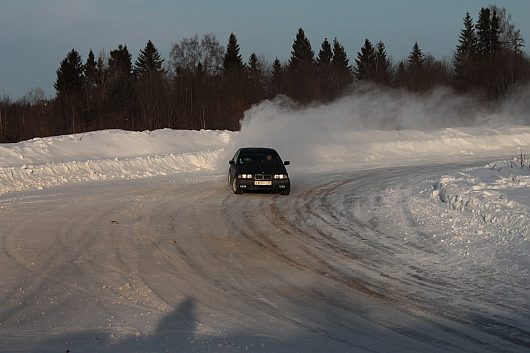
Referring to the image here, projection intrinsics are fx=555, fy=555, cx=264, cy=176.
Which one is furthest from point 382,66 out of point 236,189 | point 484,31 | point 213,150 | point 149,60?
point 236,189

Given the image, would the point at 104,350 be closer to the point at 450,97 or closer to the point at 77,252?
the point at 77,252

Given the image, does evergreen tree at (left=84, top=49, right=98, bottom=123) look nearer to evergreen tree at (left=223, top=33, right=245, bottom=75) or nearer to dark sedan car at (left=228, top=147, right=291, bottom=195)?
evergreen tree at (left=223, top=33, right=245, bottom=75)

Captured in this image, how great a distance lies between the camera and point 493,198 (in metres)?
12.0

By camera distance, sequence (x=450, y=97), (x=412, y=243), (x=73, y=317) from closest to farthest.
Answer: (x=73, y=317)
(x=412, y=243)
(x=450, y=97)

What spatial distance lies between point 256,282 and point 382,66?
7515 centimetres

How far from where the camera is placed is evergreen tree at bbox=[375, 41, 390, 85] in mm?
72225

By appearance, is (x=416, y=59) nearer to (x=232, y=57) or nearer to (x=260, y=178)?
(x=232, y=57)

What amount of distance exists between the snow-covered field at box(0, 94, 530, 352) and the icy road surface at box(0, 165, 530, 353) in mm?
70

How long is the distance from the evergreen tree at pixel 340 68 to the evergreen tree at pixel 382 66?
3753mm

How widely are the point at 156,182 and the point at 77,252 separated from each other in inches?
467

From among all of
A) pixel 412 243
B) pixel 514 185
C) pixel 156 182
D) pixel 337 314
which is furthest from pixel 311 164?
pixel 337 314

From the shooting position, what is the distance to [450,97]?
6259 cm

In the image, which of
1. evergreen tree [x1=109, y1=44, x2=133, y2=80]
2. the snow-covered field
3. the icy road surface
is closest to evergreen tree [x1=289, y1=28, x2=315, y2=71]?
evergreen tree [x1=109, y1=44, x2=133, y2=80]

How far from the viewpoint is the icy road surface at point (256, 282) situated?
17.9 ft
